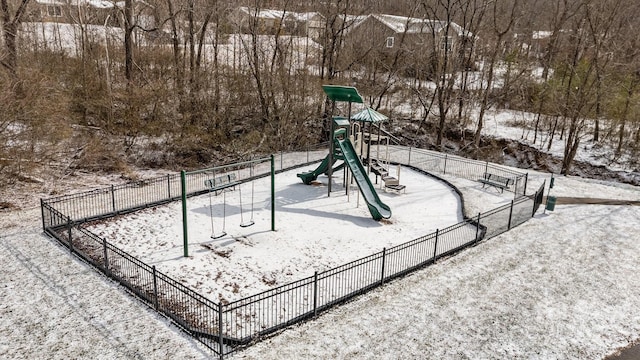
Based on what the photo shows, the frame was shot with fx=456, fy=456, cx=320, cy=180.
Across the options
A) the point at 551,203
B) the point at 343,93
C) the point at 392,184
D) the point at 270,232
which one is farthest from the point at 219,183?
the point at 551,203

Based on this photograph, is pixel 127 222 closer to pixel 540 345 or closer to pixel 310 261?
pixel 310 261

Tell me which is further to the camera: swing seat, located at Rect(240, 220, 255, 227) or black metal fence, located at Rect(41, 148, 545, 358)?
swing seat, located at Rect(240, 220, 255, 227)

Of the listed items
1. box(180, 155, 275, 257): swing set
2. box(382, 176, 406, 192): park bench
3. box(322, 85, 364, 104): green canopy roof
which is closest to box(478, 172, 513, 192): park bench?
box(382, 176, 406, 192): park bench

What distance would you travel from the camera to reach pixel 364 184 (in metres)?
19.6

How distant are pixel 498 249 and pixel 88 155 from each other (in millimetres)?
21781

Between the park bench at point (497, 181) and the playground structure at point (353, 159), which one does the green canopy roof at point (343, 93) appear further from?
the park bench at point (497, 181)

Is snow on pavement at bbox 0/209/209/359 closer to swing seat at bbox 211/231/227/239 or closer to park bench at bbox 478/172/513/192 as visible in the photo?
swing seat at bbox 211/231/227/239

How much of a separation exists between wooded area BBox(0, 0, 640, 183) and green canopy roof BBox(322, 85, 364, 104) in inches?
511

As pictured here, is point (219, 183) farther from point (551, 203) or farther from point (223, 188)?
point (551, 203)

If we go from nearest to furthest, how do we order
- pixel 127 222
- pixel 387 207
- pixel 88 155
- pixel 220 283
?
pixel 220 283 < pixel 127 222 < pixel 387 207 < pixel 88 155

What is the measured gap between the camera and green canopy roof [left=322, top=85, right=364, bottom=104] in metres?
19.9

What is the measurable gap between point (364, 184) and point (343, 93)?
4.25m

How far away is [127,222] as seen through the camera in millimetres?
17641

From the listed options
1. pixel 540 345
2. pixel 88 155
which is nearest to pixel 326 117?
pixel 88 155
